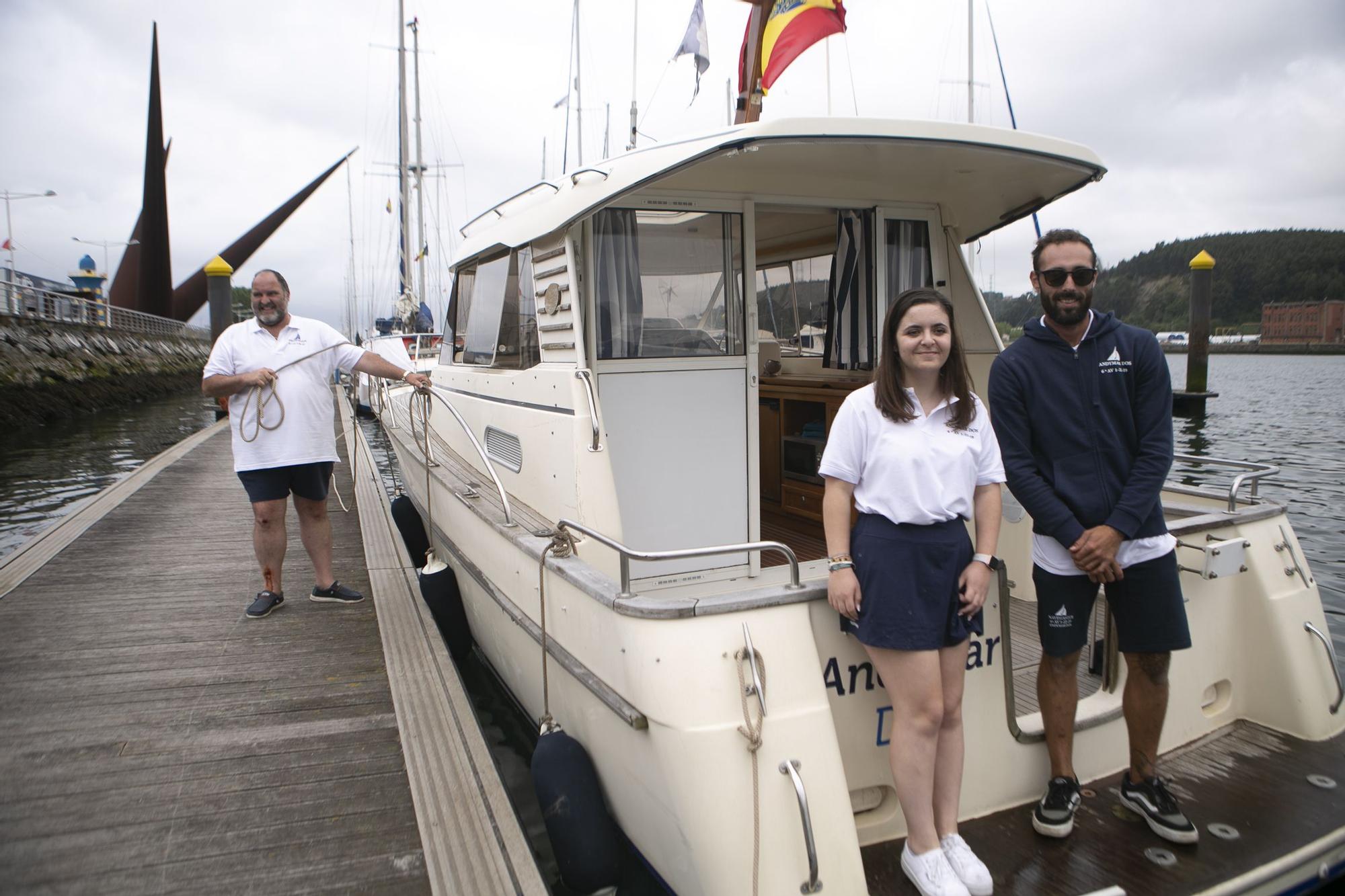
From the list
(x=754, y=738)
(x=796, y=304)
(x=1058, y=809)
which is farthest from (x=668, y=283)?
(x=1058, y=809)

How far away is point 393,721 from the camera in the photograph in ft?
11.7

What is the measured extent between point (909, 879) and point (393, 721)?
2335 millimetres

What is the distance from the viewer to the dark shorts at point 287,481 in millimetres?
4219

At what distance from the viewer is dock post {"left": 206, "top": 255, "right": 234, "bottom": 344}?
44.3ft

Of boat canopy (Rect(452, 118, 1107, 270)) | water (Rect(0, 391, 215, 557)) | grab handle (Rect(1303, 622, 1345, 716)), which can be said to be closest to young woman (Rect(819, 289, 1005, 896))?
boat canopy (Rect(452, 118, 1107, 270))

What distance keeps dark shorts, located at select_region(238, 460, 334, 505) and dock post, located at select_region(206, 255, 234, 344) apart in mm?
10837

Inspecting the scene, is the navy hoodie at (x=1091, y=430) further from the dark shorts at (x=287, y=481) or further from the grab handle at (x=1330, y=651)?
the dark shorts at (x=287, y=481)

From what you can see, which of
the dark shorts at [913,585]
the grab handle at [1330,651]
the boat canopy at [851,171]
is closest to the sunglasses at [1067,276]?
the dark shorts at [913,585]

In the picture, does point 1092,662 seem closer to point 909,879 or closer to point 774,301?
point 909,879

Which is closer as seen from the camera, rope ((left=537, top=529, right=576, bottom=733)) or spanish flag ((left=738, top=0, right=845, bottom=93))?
rope ((left=537, top=529, right=576, bottom=733))

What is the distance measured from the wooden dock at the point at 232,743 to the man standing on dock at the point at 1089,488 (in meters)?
1.87

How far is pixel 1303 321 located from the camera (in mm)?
55438

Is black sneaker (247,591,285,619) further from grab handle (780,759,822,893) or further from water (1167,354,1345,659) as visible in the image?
water (1167,354,1345,659)

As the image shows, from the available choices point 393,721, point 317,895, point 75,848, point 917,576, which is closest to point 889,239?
point 917,576
